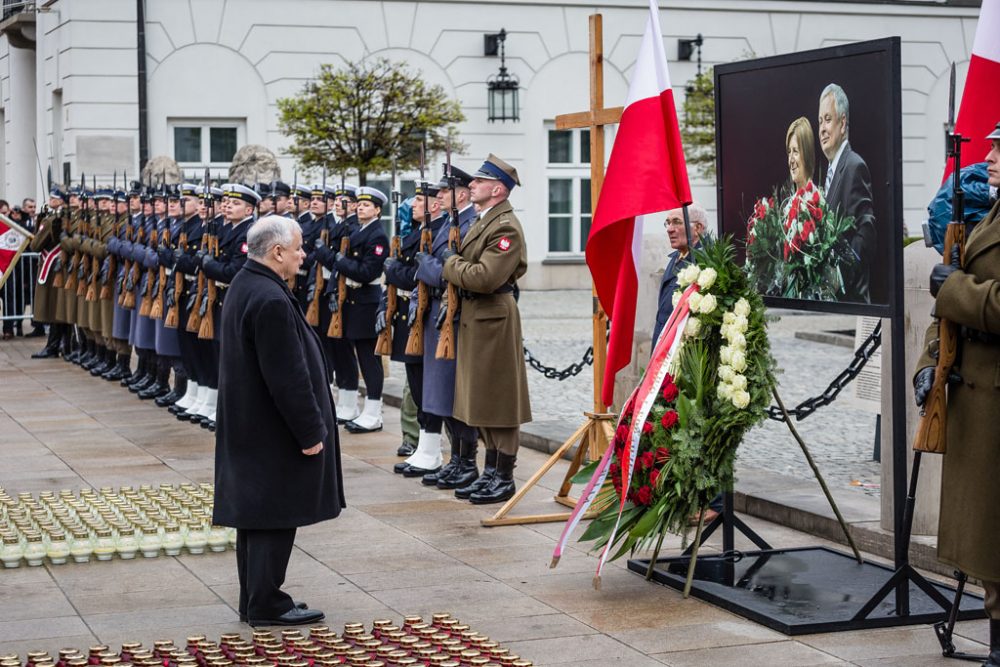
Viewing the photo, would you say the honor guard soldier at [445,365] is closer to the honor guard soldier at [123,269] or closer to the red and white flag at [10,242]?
the honor guard soldier at [123,269]

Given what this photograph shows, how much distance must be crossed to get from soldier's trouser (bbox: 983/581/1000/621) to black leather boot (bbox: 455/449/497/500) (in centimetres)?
416

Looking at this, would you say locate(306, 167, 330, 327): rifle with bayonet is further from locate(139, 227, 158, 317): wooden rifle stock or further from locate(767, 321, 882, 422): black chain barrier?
locate(767, 321, 882, 422): black chain barrier

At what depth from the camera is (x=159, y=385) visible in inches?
581

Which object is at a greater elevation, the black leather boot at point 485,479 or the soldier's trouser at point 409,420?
the soldier's trouser at point 409,420

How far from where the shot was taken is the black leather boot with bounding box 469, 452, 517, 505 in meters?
9.18

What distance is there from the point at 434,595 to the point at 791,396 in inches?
294

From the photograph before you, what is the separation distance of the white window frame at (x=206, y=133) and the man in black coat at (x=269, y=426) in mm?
20211

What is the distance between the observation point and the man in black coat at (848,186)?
21.3 feet

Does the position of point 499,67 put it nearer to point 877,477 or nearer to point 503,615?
point 877,477

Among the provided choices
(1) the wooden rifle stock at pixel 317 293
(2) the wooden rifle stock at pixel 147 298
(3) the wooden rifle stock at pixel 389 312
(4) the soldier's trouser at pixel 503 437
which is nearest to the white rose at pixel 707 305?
(4) the soldier's trouser at pixel 503 437

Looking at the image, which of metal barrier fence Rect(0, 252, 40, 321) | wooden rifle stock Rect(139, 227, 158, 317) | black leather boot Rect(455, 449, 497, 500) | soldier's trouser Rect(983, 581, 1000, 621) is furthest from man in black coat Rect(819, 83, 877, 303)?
metal barrier fence Rect(0, 252, 40, 321)

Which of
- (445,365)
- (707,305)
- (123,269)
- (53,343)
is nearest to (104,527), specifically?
(445,365)

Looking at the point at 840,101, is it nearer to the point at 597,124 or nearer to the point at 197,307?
the point at 597,124

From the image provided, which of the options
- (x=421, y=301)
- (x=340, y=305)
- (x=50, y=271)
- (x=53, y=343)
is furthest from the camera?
(x=53, y=343)
